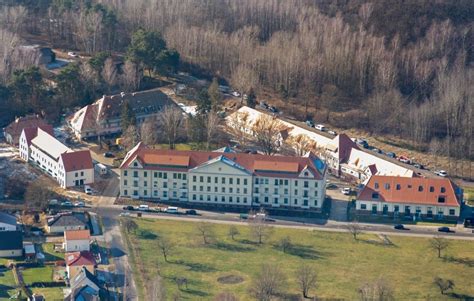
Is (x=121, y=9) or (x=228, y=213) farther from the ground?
(x=121, y=9)

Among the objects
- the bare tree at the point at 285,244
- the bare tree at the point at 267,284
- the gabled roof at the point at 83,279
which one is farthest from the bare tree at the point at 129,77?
the gabled roof at the point at 83,279

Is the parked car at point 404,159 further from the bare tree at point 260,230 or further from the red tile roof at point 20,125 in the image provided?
the red tile roof at point 20,125

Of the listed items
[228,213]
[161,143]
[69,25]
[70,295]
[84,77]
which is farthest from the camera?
[69,25]

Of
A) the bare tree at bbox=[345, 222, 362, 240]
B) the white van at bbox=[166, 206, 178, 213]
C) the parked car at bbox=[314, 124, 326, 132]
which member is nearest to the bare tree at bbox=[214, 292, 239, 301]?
the bare tree at bbox=[345, 222, 362, 240]

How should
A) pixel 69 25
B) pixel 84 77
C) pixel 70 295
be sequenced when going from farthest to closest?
pixel 69 25 → pixel 84 77 → pixel 70 295

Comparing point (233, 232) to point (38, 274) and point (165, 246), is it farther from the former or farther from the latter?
point (38, 274)

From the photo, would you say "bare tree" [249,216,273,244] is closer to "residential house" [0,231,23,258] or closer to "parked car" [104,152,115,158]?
"residential house" [0,231,23,258]

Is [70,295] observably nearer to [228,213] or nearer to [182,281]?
[182,281]

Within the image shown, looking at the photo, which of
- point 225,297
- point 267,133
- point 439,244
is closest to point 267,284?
point 225,297

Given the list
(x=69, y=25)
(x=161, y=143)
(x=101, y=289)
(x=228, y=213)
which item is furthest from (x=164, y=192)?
(x=69, y=25)
